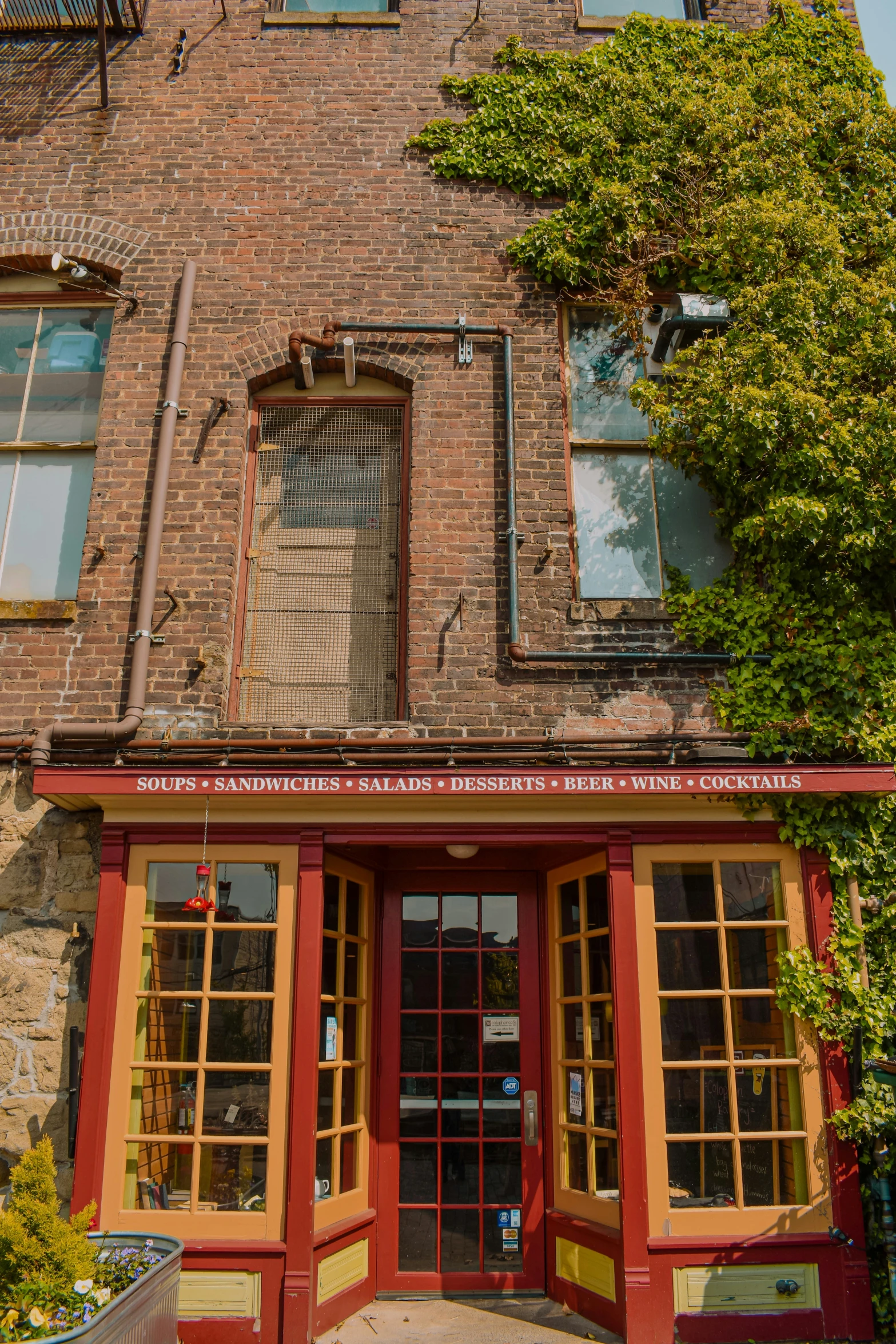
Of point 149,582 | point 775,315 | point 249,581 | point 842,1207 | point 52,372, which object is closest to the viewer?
point 842,1207

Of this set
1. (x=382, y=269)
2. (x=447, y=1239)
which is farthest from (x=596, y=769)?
(x=382, y=269)

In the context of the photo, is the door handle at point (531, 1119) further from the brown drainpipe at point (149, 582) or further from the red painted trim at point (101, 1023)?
the brown drainpipe at point (149, 582)

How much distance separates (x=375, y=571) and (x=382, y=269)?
7.98 ft

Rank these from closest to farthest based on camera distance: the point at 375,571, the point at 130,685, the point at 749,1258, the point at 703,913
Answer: the point at 749,1258 → the point at 703,913 → the point at 130,685 → the point at 375,571

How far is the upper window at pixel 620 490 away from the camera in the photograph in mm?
7305

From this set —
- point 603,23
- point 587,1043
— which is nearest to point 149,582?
point 587,1043

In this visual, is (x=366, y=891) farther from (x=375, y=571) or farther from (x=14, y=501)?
(x=14, y=501)

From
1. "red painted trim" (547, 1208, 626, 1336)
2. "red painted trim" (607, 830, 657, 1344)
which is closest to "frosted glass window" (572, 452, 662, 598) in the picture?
"red painted trim" (607, 830, 657, 1344)

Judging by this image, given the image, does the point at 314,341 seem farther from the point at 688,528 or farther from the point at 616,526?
the point at 688,528

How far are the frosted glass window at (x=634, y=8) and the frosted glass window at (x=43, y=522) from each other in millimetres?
6036

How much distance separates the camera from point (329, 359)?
297 inches

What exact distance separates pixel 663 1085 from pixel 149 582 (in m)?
4.70

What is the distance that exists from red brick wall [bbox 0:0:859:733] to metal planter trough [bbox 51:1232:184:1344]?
9.83 ft

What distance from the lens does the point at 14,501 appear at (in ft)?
24.9
